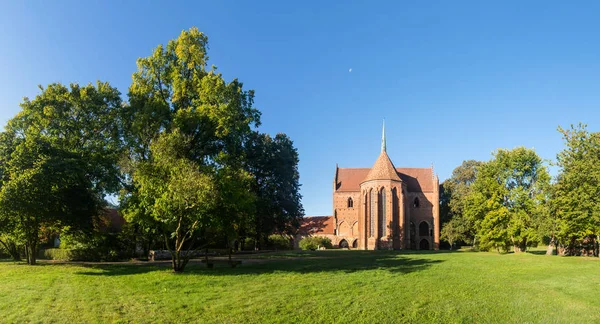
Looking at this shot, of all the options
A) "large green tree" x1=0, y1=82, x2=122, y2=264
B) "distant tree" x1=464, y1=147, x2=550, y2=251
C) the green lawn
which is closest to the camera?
the green lawn

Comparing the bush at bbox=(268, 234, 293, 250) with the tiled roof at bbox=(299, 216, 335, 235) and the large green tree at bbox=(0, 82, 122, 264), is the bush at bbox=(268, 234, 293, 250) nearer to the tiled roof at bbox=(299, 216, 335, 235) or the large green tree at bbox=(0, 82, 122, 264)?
the tiled roof at bbox=(299, 216, 335, 235)

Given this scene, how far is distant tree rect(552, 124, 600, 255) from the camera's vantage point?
3216 cm

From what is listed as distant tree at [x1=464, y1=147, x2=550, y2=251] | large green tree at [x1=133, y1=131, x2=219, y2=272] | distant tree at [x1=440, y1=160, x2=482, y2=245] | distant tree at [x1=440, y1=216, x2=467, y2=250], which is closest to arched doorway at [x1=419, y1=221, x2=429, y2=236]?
distant tree at [x1=440, y1=160, x2=482, y2=245]

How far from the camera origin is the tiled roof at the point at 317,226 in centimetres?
6750

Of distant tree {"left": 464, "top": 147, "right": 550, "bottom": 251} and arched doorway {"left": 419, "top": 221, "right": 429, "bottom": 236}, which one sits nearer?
distant tree {"left": 464, "top": 147, "right": 550, "bottom": 251}

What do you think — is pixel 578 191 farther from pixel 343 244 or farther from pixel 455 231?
pixel 343 244

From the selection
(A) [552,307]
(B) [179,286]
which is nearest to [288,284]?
(B) [179,286]

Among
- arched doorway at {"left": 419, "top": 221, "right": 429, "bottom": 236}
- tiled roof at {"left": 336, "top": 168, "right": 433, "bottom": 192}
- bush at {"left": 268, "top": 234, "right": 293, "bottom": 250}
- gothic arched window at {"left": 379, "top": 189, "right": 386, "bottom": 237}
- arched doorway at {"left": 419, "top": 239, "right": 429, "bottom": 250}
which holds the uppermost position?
tiled roof at {"left": 336, "top": 168, "right": 433, "bottom": 192}

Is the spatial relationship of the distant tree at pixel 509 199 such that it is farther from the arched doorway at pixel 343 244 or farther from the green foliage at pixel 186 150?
the green foliage at pixel 186 150

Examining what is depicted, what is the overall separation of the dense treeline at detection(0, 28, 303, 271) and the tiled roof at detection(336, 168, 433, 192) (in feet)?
134

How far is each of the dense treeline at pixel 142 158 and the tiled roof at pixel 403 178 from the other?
134 feet

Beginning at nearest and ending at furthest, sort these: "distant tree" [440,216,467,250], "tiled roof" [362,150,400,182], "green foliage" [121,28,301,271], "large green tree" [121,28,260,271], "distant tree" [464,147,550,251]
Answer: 1. "green foliage" [121,28,301,271]
2. "large green tree" [121,28,260,271]
3. "distant tree" [464,147,550,251]
4. "distant tree" [440,216,467,250]
5. "tiled roof" [362,150,400,182]

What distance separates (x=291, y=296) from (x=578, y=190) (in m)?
30.5

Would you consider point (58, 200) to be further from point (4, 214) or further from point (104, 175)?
point (104, 175)
